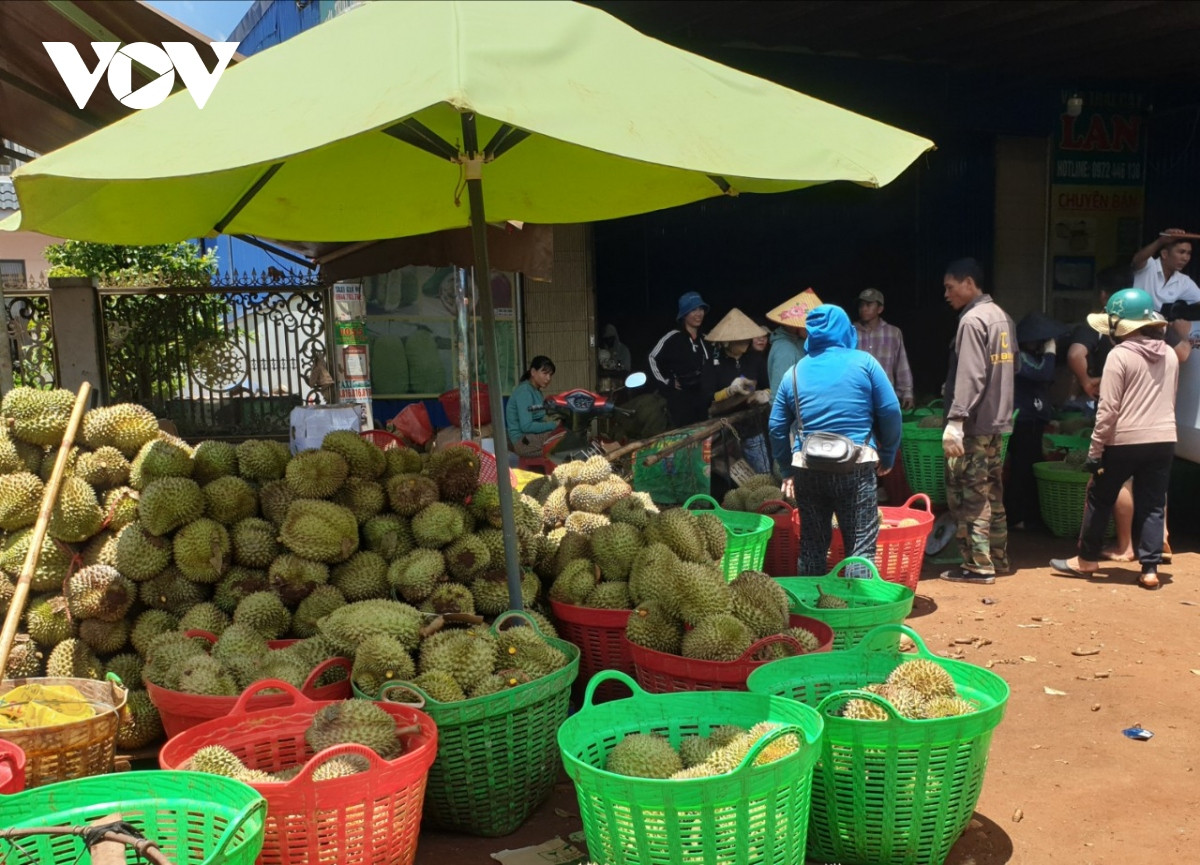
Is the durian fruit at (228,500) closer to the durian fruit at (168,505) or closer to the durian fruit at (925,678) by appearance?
the durian fruit at (168,505)

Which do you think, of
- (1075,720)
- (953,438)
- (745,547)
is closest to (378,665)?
(745,547)

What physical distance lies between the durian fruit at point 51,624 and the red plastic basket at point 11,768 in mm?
1175

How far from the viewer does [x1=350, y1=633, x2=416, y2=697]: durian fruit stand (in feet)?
10.1

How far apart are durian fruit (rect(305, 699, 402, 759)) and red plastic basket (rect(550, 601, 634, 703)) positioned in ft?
4.08

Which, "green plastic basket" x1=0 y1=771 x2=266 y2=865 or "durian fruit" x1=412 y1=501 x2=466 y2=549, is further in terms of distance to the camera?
"durian fruit" x1=412 y1=501 x2=466 y2=549

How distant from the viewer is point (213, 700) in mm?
2977

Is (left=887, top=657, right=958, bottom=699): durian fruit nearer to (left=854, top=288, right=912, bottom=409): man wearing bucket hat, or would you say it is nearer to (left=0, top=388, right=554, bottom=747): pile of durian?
(left=0, top=388, right=554, bottom=747): pile of durian

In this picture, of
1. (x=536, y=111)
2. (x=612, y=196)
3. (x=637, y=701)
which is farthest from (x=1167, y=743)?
(x=536, y=111)

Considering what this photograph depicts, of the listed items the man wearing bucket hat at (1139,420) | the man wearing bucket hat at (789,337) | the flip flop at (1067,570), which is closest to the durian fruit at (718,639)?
the man wearing bucket hat at (1139,420)

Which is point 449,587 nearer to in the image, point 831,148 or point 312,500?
point 312,500

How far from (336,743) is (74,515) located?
6.08ft

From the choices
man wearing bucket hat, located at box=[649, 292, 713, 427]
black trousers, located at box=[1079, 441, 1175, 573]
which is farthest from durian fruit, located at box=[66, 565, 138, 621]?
black trousers, located at box=[1079, 441, 1175, 573]

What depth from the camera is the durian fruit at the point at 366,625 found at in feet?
10.6

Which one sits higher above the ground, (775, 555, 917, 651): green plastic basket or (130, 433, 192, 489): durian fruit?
(130, 433, 192, 489): durian fruit
